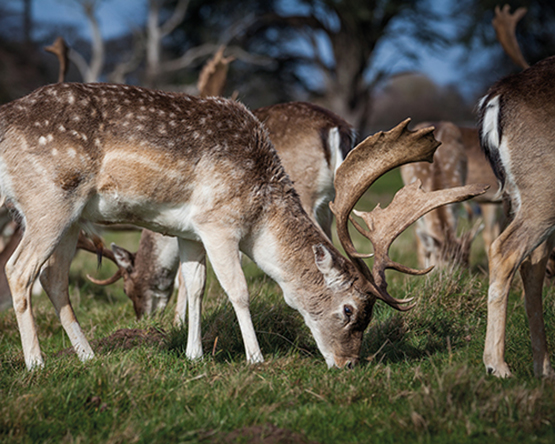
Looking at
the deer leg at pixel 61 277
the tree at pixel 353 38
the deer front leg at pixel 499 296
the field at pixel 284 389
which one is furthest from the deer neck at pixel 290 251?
the tree at pixel 353 38

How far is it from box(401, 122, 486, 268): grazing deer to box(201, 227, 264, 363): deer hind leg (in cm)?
270

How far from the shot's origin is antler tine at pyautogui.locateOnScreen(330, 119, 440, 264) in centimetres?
358

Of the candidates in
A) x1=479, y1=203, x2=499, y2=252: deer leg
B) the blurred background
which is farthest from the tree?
x1=479, y1=203, x2=499, y2=252: deer leg

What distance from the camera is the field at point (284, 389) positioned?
2.68 m

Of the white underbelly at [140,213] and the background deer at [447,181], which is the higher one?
the white underbelly at [140,213]

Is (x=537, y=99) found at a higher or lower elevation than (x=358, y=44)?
higher

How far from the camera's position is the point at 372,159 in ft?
12.1

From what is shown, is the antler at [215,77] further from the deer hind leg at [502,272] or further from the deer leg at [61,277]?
the deer hind leg at [502,272]

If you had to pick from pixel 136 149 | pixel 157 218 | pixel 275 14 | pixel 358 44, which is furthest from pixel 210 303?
pixel 275 14

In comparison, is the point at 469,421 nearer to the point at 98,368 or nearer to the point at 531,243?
the point at 531,243

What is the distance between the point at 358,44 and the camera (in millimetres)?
23656

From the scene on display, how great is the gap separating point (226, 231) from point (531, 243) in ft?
5.96

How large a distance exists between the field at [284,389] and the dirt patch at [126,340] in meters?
0.01

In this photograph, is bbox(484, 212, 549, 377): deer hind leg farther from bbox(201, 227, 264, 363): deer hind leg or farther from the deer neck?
bbox(201, 227, 264, 363): deer hind leg
